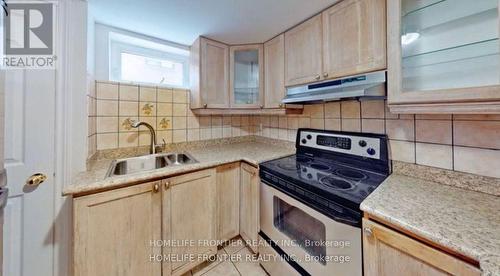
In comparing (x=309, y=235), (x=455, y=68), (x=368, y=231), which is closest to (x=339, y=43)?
(x=455, y=68)

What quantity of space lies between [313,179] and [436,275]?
1.98ft

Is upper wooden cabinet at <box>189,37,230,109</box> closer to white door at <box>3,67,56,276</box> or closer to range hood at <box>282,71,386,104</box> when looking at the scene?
range hood at <box>282,71,386,104</box>

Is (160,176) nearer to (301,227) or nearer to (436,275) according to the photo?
(301,227)

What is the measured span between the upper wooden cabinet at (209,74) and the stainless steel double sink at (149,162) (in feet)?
1.70

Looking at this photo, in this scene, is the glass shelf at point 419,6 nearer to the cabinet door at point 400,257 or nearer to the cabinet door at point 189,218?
the cabinet door at point 400,257

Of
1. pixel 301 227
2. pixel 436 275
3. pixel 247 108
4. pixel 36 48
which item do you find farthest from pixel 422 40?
pixel 36 48

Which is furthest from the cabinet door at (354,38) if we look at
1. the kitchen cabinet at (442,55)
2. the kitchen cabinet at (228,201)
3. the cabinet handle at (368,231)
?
the kitchen cabinet at (228,201)

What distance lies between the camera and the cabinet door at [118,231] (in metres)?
0.99

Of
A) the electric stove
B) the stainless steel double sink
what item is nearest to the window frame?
the stainless steel double sink

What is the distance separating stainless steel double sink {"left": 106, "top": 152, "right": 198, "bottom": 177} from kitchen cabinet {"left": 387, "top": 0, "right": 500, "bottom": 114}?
140 centimetres

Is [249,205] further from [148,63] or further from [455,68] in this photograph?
[148,63]

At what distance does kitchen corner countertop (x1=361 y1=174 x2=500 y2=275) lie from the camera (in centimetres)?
55

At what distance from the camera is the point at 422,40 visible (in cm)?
97

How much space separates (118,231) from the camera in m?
1.09
